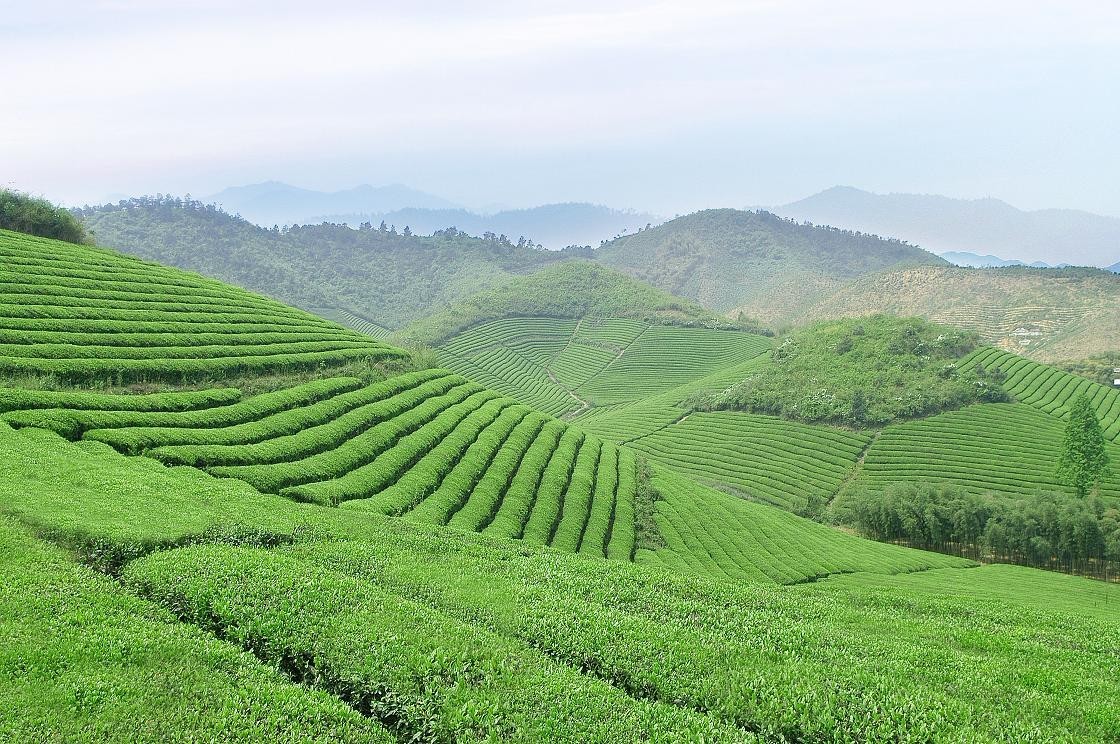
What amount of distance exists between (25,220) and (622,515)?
67.7 meters

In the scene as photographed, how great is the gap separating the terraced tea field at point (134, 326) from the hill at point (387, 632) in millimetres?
7037

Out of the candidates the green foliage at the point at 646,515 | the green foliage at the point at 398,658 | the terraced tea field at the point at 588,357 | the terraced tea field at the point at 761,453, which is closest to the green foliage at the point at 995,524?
the terraced tea field at the point at 761,453

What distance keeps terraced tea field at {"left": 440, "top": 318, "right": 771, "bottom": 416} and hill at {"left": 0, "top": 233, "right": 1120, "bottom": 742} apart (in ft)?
350

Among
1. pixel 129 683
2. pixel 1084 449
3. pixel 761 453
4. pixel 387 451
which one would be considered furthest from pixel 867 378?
pixel 129 683

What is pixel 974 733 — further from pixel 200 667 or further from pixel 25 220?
pixel 25 220

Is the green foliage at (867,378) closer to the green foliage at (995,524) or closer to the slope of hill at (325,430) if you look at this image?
Answer: the green foliage at (995,524)

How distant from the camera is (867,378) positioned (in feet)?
355

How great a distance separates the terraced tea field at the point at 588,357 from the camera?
14550 cm

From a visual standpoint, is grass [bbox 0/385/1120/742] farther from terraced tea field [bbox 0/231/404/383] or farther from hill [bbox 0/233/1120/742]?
terraced tea field [bbox 0/231/404/383]

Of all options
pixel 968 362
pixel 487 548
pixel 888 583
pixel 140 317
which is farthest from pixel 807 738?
pixel 968 362

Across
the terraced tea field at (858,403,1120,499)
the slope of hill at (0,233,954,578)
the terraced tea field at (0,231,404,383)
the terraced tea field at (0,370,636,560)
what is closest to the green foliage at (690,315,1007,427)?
the terraced tea field at (858,403,1120,499)

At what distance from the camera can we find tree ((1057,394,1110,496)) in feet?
224

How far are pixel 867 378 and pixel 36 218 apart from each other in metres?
114

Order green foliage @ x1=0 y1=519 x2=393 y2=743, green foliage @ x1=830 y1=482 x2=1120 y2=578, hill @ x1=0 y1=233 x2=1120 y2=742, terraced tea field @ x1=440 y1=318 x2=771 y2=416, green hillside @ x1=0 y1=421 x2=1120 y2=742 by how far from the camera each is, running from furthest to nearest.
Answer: terraced tea field @ x1=440 y1=318 x2=771 y2=416, green foliage @ x1=830 y1=482 x2=1120 y2=578, green hillside @ x1=0 y1=421 x2=1120 y2=742, hill @ x1=0 y1=233 x2=1120 y2=742, green foliage @ x1=0 y1=519 x2=393 y2=743
